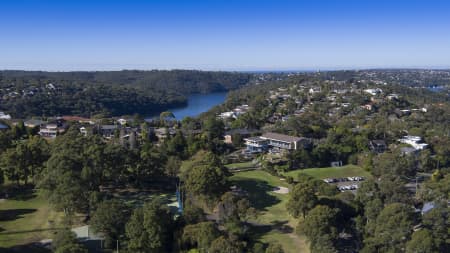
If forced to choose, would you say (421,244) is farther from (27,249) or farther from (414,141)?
(414,141)

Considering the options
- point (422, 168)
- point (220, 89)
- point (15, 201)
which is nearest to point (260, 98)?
point (422, 168)

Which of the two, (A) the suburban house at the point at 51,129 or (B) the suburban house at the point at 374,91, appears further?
(B) the suburban house at the point at 374,91

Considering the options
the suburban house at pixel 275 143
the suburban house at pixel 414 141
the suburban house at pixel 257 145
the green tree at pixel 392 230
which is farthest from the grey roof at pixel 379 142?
the green tree at pixel 392 230

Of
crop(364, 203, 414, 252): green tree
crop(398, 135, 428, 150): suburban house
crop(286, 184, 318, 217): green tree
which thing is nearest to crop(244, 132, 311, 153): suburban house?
crop(398, 135, 428, 150): suburban house

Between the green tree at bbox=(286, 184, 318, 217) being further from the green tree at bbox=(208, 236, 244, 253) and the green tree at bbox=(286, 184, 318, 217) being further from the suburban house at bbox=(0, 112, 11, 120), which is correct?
the suburban house at bbox=(0, 112, 11, 120)

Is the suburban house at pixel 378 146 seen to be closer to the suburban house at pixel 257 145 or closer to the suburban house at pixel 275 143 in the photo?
the suburban house at pixel 275 143

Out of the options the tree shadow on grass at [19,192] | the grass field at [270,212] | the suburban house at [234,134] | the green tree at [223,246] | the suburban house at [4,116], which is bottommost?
the grass field at [270,212]
